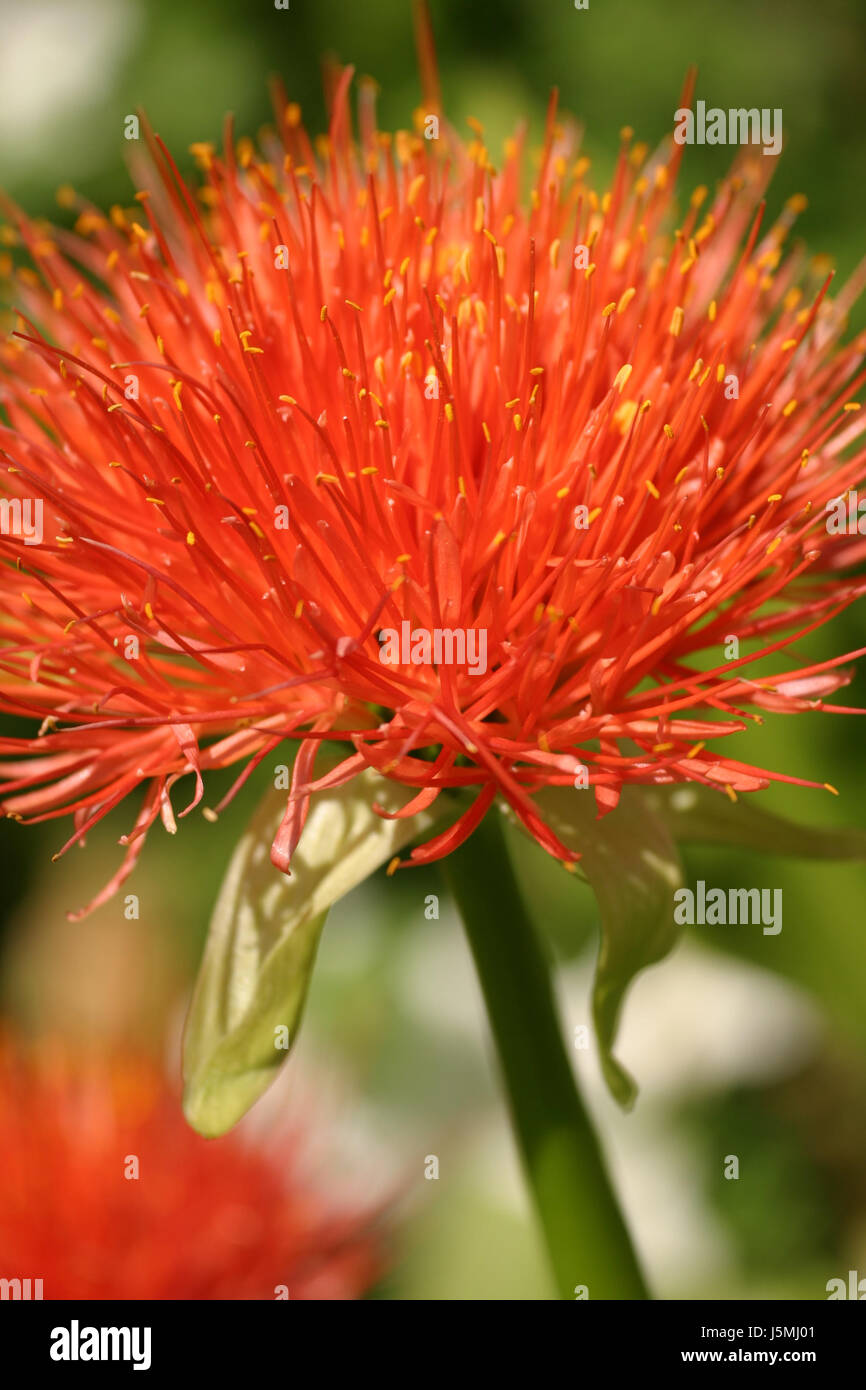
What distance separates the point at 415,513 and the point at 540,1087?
1.27 ft

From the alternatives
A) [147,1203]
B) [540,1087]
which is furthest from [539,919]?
[540,1087]

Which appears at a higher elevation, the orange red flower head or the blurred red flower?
the orange red flower head

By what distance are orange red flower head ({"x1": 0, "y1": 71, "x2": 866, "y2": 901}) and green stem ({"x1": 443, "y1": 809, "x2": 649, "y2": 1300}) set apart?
0.08 m

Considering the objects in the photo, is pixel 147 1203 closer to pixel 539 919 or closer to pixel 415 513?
pixel 539 919

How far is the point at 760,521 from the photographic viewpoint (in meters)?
0.77

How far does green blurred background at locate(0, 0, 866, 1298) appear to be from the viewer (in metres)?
1.58

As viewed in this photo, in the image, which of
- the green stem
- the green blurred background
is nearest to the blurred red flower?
the green blurred background

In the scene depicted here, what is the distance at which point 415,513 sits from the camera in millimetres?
758

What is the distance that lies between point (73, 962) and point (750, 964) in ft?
3.57

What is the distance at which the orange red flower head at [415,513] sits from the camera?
2.38 ft

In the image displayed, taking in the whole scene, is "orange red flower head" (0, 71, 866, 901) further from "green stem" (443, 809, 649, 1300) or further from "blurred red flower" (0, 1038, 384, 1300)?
"blurred red flower" (0, 1038, 384, 1300)

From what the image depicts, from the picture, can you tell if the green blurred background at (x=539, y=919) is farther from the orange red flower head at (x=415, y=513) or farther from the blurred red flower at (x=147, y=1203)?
the orange red flower head at (x=415, y=513)
